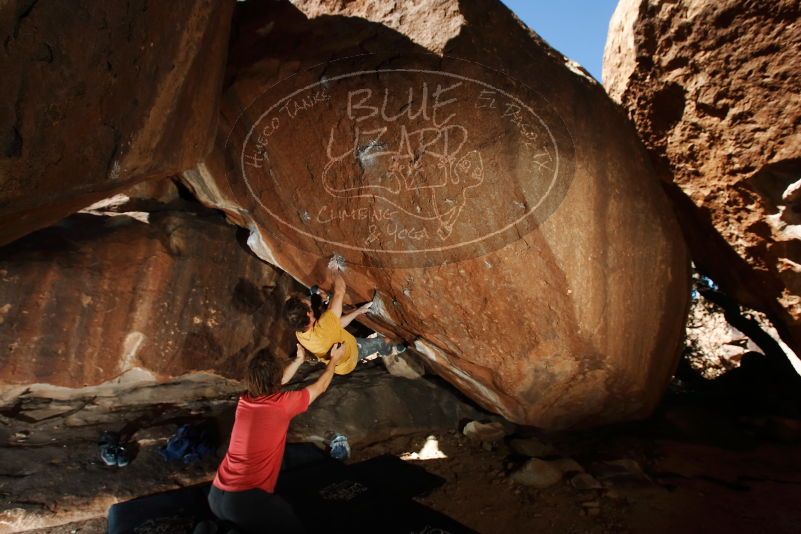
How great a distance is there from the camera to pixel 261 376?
102 inches

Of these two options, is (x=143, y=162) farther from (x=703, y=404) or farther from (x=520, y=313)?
(x=703, y=404)

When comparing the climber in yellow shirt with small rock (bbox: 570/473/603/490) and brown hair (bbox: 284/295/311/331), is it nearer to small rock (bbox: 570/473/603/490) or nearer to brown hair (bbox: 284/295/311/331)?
brown hair (bbox: 284/295/311/331)

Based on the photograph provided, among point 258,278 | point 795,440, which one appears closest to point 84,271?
point 258,278

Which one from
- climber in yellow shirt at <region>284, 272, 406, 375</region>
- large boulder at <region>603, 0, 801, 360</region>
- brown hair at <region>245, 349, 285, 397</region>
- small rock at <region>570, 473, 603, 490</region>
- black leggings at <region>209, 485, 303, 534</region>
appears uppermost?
large boulder at <region>603, 0, 801, 360</region>

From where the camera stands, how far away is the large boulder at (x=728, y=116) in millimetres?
2262

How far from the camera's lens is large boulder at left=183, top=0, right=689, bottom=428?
2697 millimetres

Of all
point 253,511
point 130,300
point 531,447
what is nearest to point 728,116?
→ point 531,447

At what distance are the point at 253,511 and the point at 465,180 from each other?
2.49 meters

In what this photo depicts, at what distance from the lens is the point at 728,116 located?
2.53 metres

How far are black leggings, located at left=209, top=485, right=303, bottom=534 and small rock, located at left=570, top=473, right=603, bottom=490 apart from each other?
227cm

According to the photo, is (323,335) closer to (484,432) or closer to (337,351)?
(337,351)

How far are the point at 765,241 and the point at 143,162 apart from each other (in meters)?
3.97

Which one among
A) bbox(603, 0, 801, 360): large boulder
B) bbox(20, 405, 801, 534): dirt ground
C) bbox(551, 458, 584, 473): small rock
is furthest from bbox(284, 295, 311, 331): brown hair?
bbox(603, 0, 801, 360): large boulder

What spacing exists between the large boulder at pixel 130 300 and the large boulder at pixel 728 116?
4.27 meters
